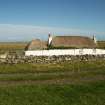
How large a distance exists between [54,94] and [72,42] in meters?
37.4

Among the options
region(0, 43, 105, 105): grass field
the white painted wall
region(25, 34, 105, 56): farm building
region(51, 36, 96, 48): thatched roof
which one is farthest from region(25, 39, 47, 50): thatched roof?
region(0, 43, 105, 105): grass field

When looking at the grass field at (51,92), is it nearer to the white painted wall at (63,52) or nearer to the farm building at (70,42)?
the white painted wall at (63,52)

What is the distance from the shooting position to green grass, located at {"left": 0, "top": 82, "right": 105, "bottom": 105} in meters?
16.5

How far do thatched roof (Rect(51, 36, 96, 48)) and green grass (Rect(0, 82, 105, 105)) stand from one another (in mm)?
31895

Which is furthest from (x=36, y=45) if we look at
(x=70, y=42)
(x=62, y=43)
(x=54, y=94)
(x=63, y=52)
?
(x=54, y=94)

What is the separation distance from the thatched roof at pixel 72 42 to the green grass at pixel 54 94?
3189cm

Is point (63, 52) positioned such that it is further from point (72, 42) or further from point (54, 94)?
point (54, 94)

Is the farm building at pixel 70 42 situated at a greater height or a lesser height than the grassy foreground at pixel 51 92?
greater

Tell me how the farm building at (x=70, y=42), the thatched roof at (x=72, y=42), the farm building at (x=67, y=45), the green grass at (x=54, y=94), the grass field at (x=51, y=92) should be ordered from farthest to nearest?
the thatched roof at (x=72, y=42) → the farm building at (x=70, y=42) → the farm building at (x=67, y=45) → the grass field at (x=51, y=92) → the green grass at (x=54, y=94)

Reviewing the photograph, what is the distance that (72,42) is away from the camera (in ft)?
182

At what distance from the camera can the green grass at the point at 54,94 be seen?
1650 centimetres

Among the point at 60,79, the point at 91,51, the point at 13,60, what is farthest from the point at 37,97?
the point at 91,51

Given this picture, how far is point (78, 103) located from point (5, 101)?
4852mm

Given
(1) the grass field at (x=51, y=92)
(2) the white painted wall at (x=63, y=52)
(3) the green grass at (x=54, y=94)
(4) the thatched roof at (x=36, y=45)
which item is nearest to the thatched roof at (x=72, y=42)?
(4) the thatched roof at (x=36, y=45)
